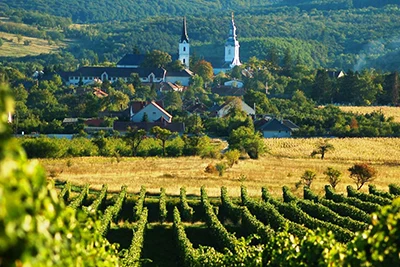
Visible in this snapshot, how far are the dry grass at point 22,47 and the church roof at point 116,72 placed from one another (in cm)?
5879

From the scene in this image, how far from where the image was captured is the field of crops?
68.3 feet

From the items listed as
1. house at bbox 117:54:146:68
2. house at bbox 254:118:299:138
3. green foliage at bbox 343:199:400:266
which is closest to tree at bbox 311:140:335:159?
house at bbox 254:118:299:138

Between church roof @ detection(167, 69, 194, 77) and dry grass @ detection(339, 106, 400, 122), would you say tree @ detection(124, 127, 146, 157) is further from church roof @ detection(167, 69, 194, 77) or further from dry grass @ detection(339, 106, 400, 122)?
church roof @ detection(167, 69, 194, 77)

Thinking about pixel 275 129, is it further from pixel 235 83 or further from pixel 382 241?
pixel 382 241

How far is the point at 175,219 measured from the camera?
2583cm

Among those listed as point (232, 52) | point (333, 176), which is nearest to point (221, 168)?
point (333, 176)

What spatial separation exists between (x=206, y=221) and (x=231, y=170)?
58.0ft

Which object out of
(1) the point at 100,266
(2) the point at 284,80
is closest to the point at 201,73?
(2) the point at 284,80

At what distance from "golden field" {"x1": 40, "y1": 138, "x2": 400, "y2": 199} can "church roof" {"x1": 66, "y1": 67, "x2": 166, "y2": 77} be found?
54.0 m

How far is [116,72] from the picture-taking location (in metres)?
112

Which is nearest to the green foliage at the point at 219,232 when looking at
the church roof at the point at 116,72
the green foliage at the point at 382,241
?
the green foliage at the point at 382,241

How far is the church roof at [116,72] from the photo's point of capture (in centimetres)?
10956

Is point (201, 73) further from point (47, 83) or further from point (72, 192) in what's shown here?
point (72, 192)

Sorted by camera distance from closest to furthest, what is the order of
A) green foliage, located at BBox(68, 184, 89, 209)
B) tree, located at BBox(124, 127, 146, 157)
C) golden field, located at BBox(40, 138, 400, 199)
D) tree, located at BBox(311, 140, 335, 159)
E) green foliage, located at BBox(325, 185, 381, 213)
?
green foliage, located at BBox(325, 185, 381, 213) → green foliage, located at BBox(68, 184, 89, 209) → golden field, located at BBox(40, 138, 400, 199) → tree, located at BBox(311, 140, 335, 159) → tree, located at BBox(124, 127, 146, 157)
